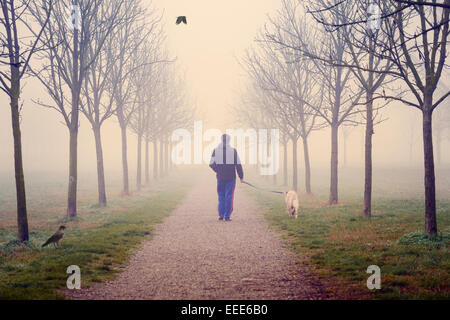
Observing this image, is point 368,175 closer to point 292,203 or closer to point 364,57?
point 292,203

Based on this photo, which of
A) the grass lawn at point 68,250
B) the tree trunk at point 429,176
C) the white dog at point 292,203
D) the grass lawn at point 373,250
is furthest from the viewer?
the white dog at point 292,203

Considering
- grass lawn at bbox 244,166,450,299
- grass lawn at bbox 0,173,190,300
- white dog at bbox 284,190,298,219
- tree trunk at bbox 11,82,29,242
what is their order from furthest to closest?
white dog at bbox 284,190,298,219
tree trunk at bbox 11,82,29,242
grass lawn at bbox 0,173,190,300
grass lawn at bbox 244,166,450,299

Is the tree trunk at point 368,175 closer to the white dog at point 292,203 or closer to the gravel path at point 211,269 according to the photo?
the white dog at point 292,203

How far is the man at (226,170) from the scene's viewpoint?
39.9ft

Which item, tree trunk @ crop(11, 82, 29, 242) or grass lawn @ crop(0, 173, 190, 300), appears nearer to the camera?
grass lawn @ crop(0, 173, 190, 300)

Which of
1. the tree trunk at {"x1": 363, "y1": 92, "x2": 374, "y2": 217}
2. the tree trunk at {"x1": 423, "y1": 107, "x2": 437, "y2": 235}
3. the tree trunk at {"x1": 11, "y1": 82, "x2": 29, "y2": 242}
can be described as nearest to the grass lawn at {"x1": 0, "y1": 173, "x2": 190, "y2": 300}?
the tree trunk at {"x1": 11, "y1": 82, "x2": 29, "y2": 242}

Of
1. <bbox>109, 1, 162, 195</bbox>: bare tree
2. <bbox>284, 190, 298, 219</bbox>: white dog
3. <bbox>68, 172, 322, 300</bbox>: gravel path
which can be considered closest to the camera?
<bbox>68, 172, 322, 300</bbox>: gravel path

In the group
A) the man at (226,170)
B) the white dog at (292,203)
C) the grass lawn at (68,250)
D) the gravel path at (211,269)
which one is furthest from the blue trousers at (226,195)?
the grass lawn at (68,250)

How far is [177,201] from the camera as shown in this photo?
59.1ft

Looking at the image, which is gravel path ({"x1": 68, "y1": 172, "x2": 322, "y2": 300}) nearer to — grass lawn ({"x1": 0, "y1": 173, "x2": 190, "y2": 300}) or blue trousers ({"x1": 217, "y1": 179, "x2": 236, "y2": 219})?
grass lawn ({"x1": 0, "y1": 173, "x2": 190, "y2": 300})

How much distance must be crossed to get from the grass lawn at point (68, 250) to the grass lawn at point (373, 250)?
3761 millimetres

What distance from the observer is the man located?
12156 mm

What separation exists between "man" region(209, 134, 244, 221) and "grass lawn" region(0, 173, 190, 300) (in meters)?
2.26
